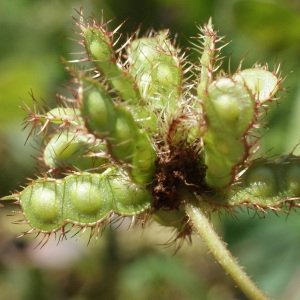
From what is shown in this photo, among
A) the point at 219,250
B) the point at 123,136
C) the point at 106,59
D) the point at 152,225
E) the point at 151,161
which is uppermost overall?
the point at 106,59

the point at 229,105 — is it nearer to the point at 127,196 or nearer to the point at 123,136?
the point at 123,136

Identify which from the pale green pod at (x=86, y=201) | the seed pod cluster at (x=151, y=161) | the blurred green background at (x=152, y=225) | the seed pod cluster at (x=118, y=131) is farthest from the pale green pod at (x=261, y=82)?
the blurred green background at (x=152, y=225)

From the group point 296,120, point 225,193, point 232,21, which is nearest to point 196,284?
point 296,120

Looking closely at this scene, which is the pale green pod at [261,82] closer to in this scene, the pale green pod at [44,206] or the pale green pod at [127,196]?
the pale green pod at [127,196]

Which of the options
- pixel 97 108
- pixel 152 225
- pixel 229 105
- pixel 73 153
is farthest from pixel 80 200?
pixel 152 225

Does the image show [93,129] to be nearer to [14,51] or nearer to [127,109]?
[127,109]

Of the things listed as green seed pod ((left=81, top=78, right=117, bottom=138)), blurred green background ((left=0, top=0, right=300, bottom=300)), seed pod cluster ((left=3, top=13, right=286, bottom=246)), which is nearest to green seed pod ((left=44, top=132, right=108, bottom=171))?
seed pod cluster ((left=3, top=13, right=286, bottom=246))

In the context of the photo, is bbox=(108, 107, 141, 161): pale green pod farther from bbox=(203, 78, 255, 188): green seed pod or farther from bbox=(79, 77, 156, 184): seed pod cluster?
bbox=(203, 78, 255, 188): green seed pod
